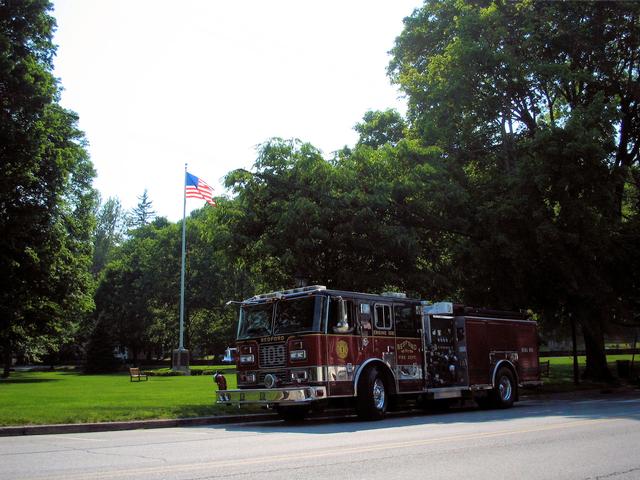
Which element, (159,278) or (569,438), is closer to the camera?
(569,438)

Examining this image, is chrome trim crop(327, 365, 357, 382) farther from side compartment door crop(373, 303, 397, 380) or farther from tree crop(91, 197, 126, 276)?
tree crop(91, 197, 126, 276)

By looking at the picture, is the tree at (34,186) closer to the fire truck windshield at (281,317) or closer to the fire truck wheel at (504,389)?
the fire truck windshield at (281,317)

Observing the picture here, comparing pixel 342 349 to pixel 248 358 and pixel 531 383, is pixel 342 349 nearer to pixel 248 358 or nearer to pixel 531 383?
pixel 248 358

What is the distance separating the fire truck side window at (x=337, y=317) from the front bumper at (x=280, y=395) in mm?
1414

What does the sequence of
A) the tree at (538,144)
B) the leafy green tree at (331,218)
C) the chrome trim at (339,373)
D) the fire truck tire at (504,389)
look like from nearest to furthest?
the chrome trim at (339,373)
the fire truck tire at (504,389)
the leafy green tree at (331,218)
the tree at (538,144)

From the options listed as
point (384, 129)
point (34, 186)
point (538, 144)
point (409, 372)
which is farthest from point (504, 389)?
point (34, 186)

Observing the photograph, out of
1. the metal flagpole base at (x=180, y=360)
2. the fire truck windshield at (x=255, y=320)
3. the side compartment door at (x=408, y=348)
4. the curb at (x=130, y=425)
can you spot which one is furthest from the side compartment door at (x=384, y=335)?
the metal flagpole base at (x=180, y=360)

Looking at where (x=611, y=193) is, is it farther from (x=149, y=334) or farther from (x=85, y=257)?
(x=149, y=334)

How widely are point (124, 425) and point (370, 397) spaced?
5.67 m

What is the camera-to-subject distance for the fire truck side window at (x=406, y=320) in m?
16.5

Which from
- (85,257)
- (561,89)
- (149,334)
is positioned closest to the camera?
(561,89)

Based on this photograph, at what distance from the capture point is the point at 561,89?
27.9 meters

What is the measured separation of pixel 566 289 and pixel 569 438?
15.9 m

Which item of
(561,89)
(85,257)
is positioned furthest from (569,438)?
(85,257)
